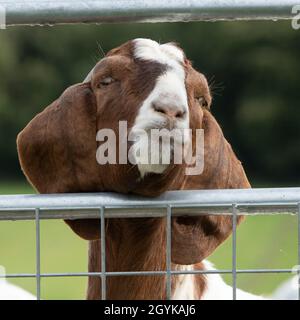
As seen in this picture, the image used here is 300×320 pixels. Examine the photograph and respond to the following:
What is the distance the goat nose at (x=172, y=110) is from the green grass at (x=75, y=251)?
12.3 meters

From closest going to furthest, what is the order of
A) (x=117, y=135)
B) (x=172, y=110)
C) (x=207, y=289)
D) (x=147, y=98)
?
(x=172, y=110), (x=147, y=98), (x=117, y=135), (x=207, y=289)

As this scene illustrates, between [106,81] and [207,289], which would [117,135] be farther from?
[207,289]

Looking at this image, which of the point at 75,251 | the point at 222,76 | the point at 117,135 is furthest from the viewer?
the point at 222,76

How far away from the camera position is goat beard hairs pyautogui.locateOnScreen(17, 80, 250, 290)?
3.92 m

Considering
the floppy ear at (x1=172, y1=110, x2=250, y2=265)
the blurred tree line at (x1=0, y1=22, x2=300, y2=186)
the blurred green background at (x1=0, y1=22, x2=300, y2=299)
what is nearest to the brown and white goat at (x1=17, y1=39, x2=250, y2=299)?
the floppy ear at (x1=172, y1=110, x2=250, y2=265)

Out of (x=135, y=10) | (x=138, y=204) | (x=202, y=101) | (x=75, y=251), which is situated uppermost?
(x=75, y=251)

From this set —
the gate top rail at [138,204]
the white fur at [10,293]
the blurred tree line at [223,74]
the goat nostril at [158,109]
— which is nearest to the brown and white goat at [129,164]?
the goat nostril at [158,109]

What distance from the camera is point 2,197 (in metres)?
3.10

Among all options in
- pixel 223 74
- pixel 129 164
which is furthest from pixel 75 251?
pixel 129 164

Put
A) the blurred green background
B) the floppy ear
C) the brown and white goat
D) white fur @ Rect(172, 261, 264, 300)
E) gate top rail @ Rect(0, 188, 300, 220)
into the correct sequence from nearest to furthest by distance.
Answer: gate top rail @ Rect(0, 188, 300, 220), the brown and white goat, the floppy ear, white fur @ Rect(172, 261, 264, 300), the blurred green background

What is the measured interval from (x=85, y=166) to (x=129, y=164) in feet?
1.14

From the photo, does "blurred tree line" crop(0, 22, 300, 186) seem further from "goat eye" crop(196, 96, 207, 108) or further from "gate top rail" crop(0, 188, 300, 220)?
"gate top rail" crop(0, 188, 300, 220)

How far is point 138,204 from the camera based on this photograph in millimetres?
3162

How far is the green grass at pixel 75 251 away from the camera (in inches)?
716
